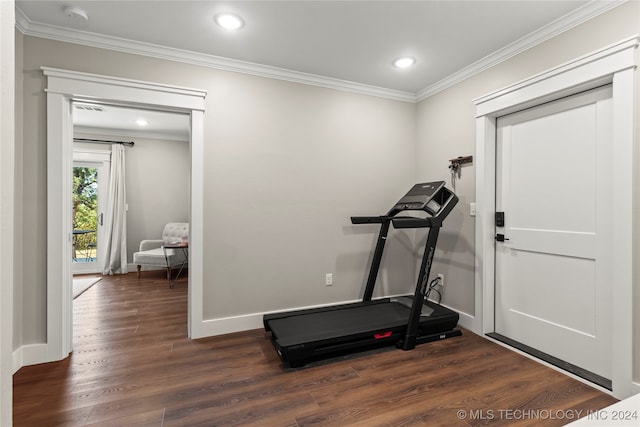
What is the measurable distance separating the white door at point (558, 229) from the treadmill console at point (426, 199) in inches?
21.3

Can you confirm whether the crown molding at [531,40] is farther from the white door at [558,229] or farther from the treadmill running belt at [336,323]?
the treadmill running belt at [336,323]

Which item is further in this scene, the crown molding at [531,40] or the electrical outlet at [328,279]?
the electrical outlet at [328,279]

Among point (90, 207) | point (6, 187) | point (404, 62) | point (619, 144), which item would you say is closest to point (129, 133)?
point (90, 207)

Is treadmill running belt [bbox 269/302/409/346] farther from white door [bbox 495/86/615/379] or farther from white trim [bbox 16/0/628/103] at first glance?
white trim [bbox 16/0/628/103]

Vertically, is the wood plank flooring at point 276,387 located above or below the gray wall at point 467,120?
below

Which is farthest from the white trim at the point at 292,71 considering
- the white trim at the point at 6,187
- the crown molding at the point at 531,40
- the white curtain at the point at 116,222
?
the white curtain at the point at 116,222

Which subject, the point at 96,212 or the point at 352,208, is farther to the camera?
the point at 96,212

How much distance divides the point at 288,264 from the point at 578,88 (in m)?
2.70

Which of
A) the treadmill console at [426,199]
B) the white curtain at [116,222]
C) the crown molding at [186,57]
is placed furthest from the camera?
the white curtain at [116,222]

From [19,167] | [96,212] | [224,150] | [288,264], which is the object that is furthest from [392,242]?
[96,212]

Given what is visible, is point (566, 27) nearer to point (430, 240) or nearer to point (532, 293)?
point (430, 240)

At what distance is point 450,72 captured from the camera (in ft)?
9.84

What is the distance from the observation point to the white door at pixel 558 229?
6.70 feet

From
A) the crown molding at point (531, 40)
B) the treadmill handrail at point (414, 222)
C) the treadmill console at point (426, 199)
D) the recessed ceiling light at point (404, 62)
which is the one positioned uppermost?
the recessed ceiling light at point (404, 62)
